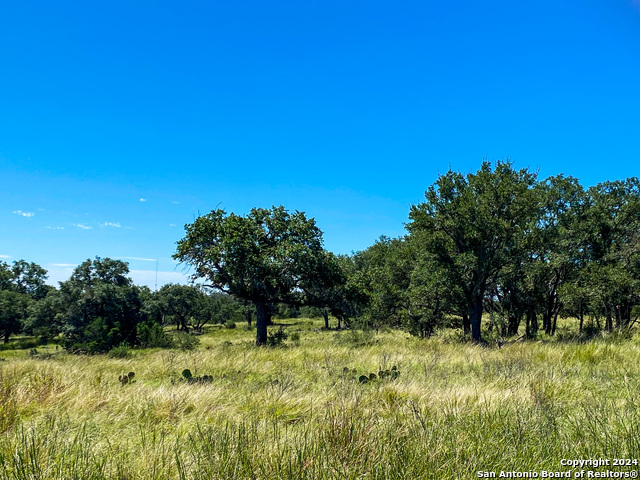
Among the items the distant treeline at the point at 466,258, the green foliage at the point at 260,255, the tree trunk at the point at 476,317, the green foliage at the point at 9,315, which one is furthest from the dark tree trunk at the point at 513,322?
Answer: the green foliage at the point at 9,315

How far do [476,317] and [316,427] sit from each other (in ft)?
52.8

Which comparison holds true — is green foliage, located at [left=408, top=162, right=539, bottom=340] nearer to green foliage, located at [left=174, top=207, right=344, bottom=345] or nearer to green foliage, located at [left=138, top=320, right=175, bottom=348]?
green foliage, located at [left=174, top=207, right=344, bottom=345]

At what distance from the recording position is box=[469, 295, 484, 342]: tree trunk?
681 inches

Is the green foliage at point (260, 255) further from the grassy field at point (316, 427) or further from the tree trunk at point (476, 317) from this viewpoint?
the grassy field at point (316, 427)

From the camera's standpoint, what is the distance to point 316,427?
153 inches

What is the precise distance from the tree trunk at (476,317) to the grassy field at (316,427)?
31.6ft

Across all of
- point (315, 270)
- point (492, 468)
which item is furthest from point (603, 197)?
point (492, 468)

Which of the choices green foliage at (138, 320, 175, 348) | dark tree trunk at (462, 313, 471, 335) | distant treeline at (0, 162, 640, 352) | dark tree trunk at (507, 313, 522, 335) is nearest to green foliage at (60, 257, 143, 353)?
green foliage at (138, 320, 175, 348)

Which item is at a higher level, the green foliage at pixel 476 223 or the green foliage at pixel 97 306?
the green foliage at pixel 476 223

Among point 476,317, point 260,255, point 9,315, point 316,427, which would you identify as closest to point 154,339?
point 260,255

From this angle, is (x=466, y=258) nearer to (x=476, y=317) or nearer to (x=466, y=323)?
(x=476, y=317)

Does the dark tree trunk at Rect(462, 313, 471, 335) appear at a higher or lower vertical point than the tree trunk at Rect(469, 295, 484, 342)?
lower

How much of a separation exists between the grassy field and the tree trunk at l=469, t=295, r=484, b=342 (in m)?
9.65

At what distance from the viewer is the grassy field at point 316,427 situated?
3.00 meters
